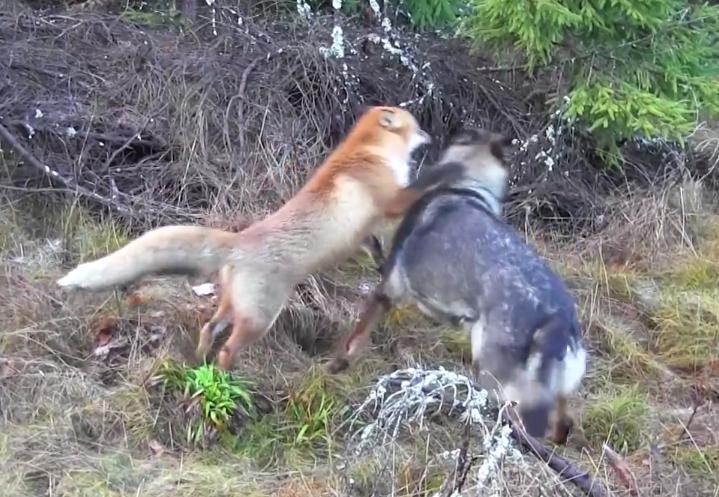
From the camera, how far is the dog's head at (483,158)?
19.4 ft

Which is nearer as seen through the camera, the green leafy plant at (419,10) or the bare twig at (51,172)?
the bare twig at (51,172)

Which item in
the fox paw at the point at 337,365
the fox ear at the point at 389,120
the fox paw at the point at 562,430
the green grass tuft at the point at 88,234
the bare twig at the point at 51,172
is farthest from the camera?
the bare twig at the point at 51,172

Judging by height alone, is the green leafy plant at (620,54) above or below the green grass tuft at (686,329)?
above

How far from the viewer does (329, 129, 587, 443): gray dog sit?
16.0 feet

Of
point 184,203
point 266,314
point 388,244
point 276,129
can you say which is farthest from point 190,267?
point 276,129

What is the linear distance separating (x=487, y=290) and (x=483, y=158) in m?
1.10

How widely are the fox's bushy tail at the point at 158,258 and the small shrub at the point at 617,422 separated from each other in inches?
79.2

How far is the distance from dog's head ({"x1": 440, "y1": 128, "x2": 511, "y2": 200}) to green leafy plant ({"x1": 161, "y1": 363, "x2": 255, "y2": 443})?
5.51 ft

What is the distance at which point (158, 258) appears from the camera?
5039mm

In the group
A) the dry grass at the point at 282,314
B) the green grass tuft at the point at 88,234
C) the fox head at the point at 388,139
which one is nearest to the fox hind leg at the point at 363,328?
the dry grass at the point at 282,314

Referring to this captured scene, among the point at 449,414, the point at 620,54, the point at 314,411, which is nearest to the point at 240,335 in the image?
the point at 314,411

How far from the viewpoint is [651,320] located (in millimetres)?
6543

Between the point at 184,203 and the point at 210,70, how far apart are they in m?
1.13

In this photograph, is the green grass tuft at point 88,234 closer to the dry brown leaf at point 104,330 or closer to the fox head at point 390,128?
the dry brown leaf at point 104,330
